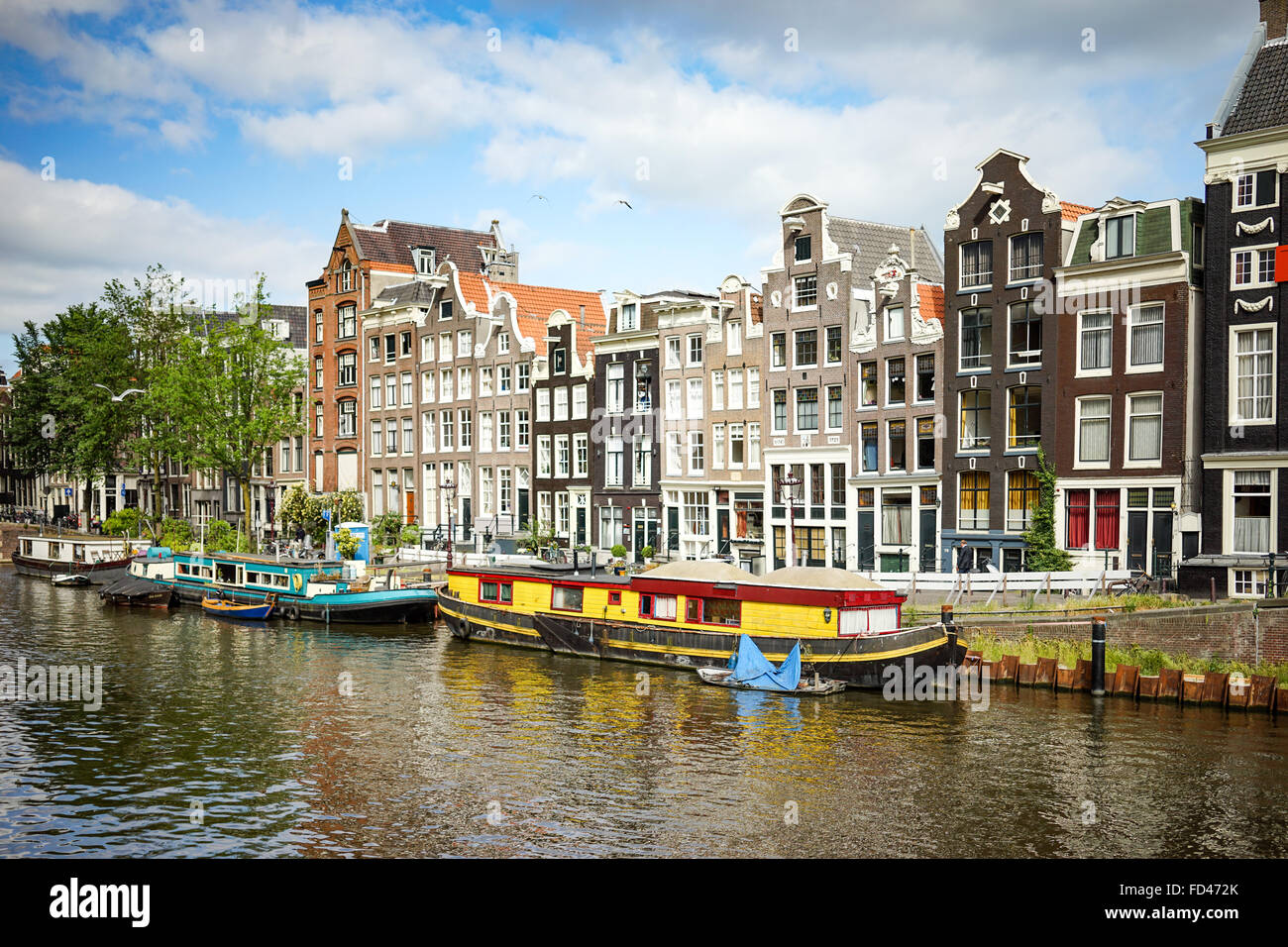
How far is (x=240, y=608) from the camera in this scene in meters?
56.8

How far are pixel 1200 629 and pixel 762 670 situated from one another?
14033 millimetres

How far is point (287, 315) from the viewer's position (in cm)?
10831

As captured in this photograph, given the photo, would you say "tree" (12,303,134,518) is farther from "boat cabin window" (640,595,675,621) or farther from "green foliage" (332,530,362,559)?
"boat cabin window" (640,595,675,621)

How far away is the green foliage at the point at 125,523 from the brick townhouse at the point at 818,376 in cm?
5801

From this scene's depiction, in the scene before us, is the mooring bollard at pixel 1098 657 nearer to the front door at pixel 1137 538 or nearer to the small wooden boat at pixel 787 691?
the small wooden boat at pixel 787 691

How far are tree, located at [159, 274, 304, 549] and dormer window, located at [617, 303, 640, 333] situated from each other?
2695 centimetres

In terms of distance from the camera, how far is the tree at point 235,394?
256 ft

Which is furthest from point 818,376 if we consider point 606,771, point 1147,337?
point 606,771

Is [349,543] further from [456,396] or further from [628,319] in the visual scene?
[628,319]

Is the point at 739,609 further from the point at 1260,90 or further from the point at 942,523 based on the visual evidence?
the point at 1260,90

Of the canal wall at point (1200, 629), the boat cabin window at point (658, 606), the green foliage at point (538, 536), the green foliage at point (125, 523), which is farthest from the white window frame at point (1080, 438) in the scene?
the green foliage at point (125, 523)

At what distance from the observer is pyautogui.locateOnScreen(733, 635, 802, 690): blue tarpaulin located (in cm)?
3612
